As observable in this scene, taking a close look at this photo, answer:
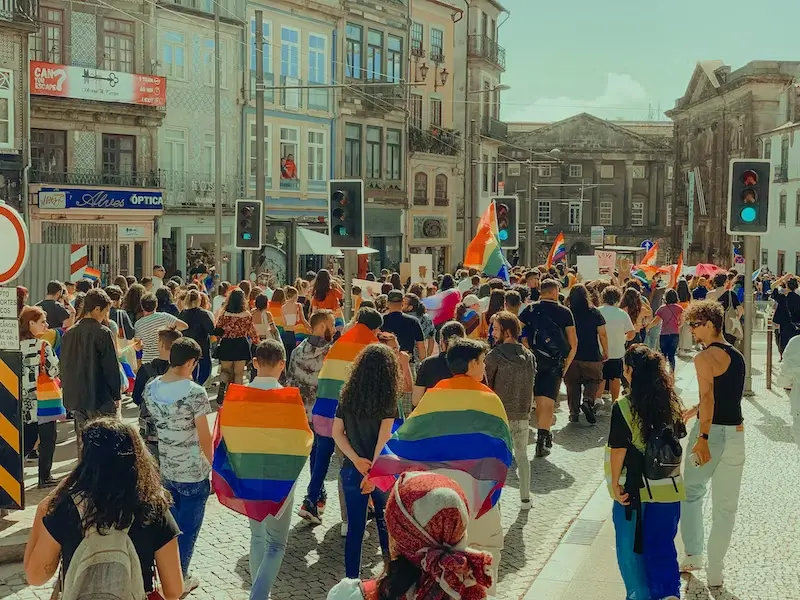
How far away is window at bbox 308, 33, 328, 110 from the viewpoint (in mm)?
39844

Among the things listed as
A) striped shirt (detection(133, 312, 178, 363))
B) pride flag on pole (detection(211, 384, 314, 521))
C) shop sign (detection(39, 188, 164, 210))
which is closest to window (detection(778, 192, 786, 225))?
shop sign (detection(39, 188, 164, 210))

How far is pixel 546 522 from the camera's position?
9.16m

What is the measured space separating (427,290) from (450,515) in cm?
1619

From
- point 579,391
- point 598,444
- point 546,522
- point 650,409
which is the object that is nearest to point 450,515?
point 650,409

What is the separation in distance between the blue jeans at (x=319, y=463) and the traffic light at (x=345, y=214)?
5333 mm

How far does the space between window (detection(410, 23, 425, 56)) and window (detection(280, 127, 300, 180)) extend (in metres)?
11.7

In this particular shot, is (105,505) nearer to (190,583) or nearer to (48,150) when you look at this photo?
(190,583)

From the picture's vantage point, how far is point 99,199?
1198 inches

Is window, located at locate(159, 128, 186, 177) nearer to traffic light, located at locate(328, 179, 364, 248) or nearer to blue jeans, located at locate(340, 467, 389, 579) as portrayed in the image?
traffic light, located at locate(328, 179, 364, 248)

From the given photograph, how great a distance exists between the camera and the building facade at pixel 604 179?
99.3m

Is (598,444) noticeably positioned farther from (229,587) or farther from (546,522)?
(229,587)

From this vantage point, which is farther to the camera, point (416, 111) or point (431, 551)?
point (416, 111)

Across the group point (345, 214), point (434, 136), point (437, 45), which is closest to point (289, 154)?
point (434, 136)

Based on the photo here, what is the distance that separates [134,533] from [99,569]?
19 centimetres
